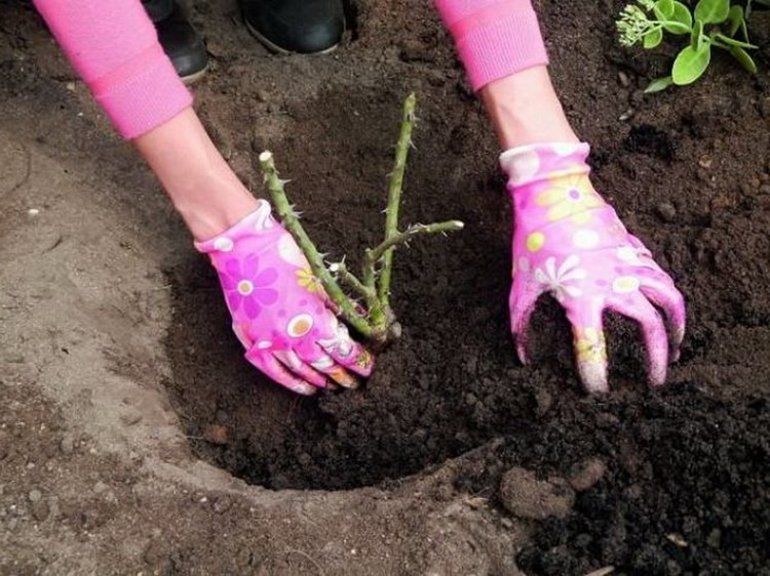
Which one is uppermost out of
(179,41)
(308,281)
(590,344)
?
(179,41)

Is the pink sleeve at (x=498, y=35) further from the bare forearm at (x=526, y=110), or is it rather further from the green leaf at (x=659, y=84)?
the green leaf at (x=659, y=84)

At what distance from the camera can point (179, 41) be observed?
2.29 meters

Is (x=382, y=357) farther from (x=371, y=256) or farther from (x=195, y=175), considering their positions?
(x=195, y=175)

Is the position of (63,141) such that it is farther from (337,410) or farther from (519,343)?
(519,343)

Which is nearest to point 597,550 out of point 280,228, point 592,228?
point 592,228

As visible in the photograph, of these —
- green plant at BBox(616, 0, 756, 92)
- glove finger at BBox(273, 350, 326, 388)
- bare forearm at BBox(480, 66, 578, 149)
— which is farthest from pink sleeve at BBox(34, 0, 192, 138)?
green plant at BBox(616, 0, 756, 92)

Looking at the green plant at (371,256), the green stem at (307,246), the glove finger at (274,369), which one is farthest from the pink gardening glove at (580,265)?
the glove finger at (274,369)

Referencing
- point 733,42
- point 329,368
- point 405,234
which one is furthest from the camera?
point 733,42

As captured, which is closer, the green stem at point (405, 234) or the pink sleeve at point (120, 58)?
the green stem at point (405, 234)

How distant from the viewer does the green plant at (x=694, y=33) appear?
1979mm

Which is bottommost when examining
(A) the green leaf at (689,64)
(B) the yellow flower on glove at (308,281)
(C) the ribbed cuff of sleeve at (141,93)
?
(A) the green leaf at (689,64)

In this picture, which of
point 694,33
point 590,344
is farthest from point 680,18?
point 590,344

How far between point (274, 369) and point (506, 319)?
423 mm

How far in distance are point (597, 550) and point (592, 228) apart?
528mm
